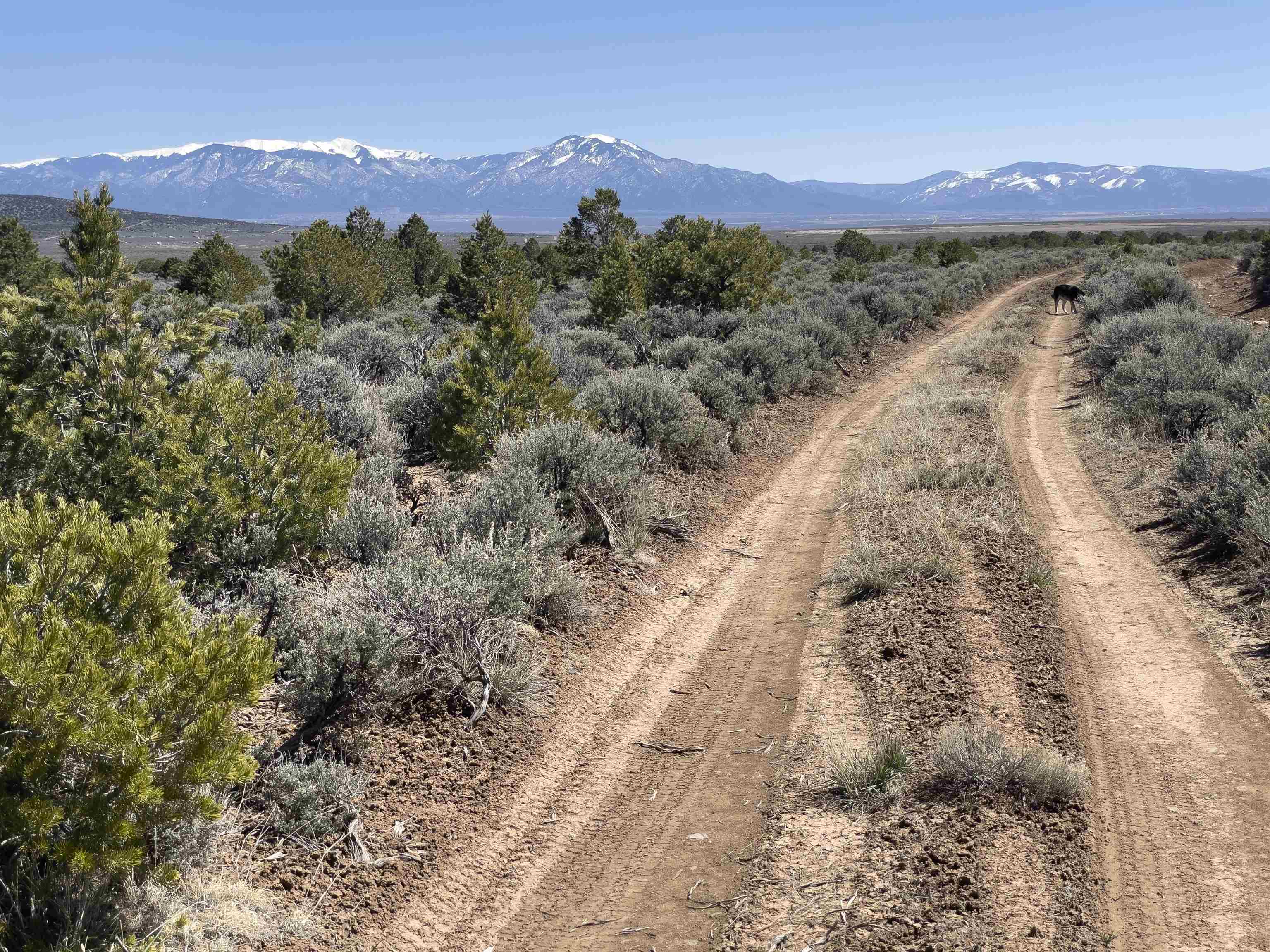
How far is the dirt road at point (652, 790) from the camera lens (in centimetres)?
452

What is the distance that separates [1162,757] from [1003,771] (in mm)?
1346

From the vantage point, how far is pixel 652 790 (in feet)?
18.7

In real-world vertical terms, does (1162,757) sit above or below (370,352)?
below

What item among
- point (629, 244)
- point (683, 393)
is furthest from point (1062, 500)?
point (629, 244)

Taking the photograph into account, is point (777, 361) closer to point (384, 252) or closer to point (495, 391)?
point (495, 391)

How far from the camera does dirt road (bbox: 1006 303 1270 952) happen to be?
14.1 ft

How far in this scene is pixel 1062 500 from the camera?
1174cm

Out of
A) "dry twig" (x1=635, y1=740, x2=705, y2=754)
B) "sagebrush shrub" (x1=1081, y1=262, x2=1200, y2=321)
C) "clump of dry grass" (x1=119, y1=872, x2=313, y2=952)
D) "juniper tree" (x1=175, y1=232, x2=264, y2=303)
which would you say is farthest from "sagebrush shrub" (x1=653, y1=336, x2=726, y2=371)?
"juniper tree" (x1=175, y1=232, x2=264, y2=303)

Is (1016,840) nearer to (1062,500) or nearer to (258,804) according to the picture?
(258,804)

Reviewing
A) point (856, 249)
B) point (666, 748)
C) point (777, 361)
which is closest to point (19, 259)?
point (777, 361)

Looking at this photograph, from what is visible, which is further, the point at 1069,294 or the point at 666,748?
the point at 1069,294

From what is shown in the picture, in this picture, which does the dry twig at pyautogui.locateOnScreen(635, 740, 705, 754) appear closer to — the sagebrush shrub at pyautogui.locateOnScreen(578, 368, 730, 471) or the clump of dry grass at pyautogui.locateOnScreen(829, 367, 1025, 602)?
the clump of dry grass at pyautogui.locateOnScreen(829, 367, 1025, 602)

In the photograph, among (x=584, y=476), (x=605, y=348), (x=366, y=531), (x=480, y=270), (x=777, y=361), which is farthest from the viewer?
(x=480, y=270)

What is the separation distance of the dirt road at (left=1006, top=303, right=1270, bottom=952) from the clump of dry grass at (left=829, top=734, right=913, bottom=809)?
3.78 feet
